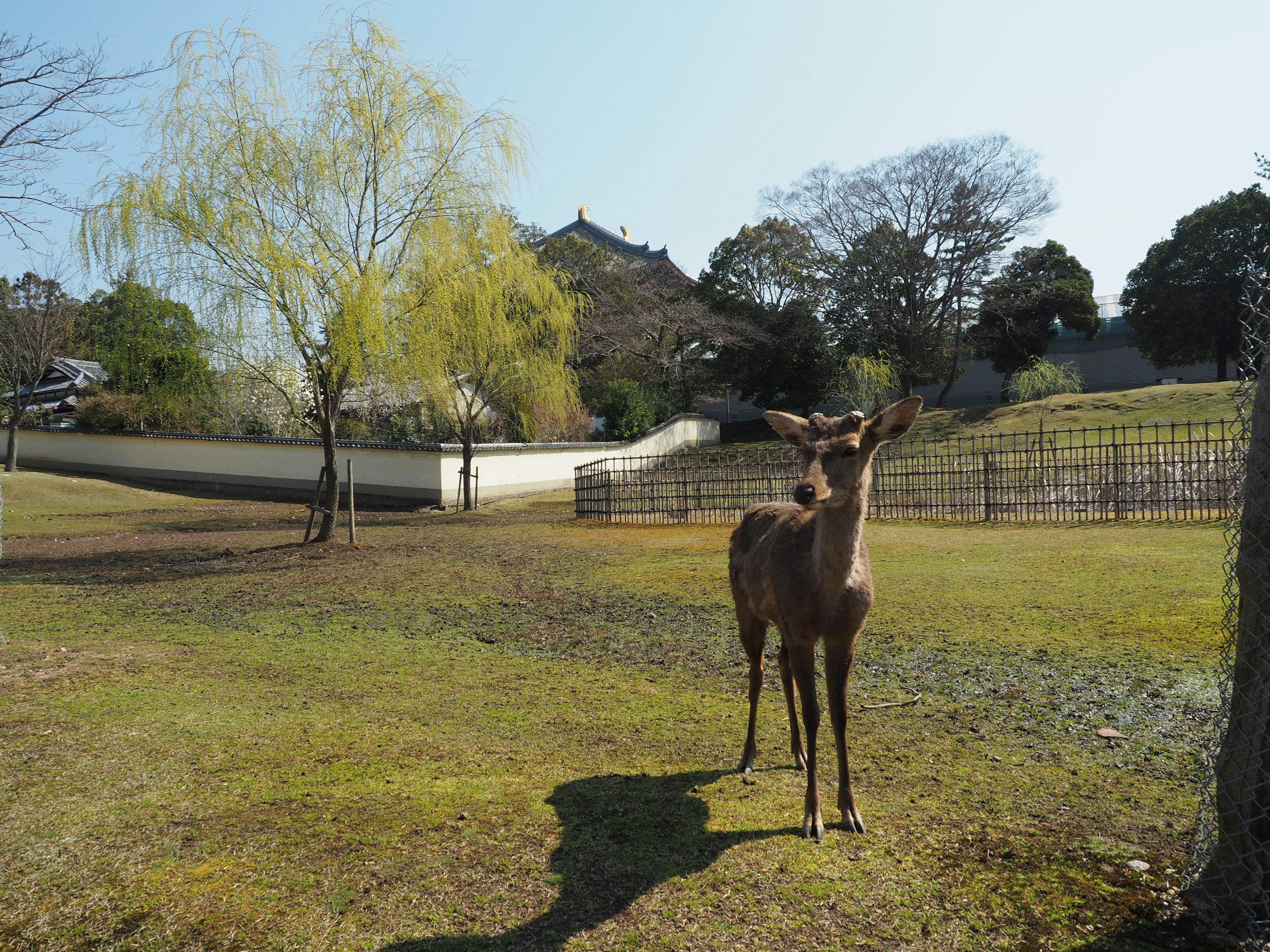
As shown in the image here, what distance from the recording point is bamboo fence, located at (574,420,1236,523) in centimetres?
1283

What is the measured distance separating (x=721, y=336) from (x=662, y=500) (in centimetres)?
1638

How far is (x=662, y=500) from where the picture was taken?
16.7m

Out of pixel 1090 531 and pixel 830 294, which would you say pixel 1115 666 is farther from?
pixel 830 294

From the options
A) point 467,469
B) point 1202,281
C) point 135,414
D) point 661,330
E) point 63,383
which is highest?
point 1202,281

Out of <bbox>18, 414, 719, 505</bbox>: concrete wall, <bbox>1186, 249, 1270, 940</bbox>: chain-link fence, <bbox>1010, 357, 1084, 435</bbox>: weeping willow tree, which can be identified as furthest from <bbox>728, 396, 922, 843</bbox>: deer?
<bbox>1010, 357, 1084, 435</bbox>: weeping willow tree

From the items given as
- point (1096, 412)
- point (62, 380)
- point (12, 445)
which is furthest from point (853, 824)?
point (62, 380)

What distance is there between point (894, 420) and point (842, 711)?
1.22 metres

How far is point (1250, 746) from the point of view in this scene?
2566mm

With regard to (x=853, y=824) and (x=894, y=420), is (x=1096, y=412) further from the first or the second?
(x=853, y=824)

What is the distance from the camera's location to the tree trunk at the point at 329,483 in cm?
1221

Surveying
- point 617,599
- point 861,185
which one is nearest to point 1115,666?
point 617,599

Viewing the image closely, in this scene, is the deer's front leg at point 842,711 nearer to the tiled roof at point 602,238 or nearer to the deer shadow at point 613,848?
the deer shadow at point 613,848

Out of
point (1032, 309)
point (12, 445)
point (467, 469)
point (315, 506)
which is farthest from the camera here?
point (1032, 309)

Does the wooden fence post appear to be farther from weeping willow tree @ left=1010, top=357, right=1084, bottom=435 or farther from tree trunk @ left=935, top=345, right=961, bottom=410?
tree trunk @ left=935, top=345, right=961, bottom=410
